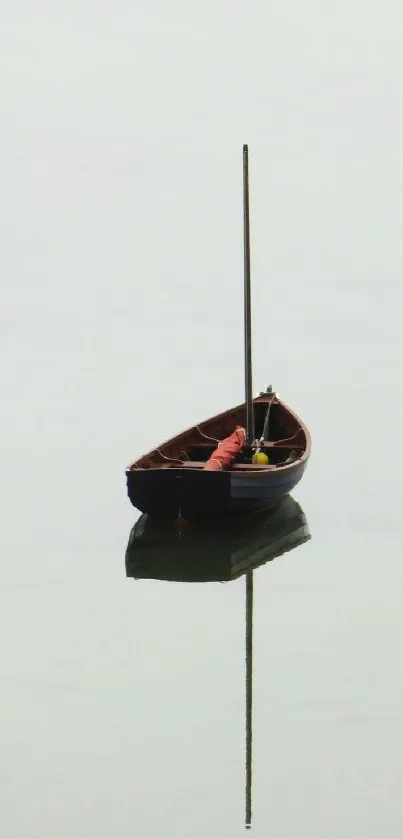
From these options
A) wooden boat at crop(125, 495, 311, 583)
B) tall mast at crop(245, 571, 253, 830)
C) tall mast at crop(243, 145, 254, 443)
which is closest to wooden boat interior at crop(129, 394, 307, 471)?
tall mast at crop(243, 145, 254, 443)

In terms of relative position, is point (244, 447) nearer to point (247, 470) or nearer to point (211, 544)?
point (247, 470)

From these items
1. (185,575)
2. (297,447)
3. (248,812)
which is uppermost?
(297,447)

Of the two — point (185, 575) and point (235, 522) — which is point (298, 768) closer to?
point (185, 575)

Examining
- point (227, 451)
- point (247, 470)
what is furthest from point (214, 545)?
point (227, 451)

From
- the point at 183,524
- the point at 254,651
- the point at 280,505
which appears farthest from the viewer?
the point at 280,505

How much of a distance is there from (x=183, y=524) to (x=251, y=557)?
3.46 feet

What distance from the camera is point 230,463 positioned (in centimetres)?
1961

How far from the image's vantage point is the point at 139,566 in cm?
1819

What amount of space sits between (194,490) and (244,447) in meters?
2.20

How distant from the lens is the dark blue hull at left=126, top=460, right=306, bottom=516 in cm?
1823

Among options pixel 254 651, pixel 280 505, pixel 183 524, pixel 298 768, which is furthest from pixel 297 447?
pixel 298 768

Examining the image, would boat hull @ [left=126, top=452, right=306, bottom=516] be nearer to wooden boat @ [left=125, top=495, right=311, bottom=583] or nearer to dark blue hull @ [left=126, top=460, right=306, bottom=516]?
dark blue hull @ [left=126, top=460, right=306, bottom=516]

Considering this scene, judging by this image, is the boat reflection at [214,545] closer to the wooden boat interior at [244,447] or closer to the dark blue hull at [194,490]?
the dark blue hull at [194,490]

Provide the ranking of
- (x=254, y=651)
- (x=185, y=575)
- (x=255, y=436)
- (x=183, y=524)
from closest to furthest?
1. (x=254, y=651)
2. (x=185, y=575)
3. (x=183, y=524)
4. (x=255, y=436)
